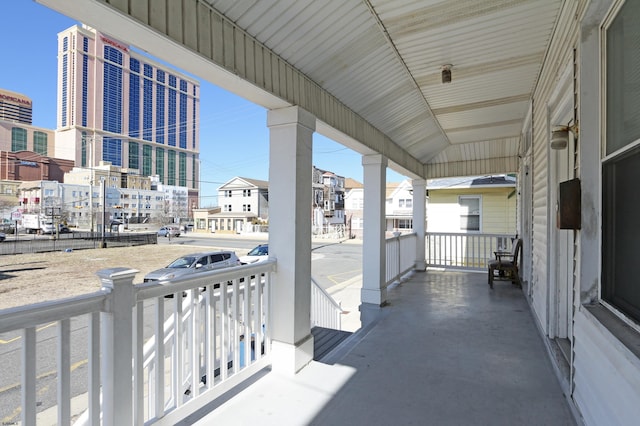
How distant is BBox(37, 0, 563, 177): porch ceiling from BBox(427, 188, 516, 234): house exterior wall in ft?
18.0

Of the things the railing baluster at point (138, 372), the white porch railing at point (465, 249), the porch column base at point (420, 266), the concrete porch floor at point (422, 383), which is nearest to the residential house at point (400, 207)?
the white porch railing at point (465, 249)

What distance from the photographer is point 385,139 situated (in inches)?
186

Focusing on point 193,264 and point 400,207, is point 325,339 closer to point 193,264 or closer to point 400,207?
point 193,264

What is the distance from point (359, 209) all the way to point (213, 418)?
29.3m

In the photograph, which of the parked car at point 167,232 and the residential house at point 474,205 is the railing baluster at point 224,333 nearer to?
the residential house at point 474,205

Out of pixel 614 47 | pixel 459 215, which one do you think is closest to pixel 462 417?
pixel 614 47

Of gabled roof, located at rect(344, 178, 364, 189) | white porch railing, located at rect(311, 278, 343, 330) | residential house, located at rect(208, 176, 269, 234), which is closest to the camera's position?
white porch railing, located at rect(311, 278, 343, 330)

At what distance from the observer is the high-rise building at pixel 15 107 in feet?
17.2

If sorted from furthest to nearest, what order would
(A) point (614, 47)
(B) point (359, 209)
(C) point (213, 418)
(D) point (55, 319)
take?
(B) point (359, 209)
(C) point (213, 418)
(A) point (614, 47)
(D) point (55, 319)

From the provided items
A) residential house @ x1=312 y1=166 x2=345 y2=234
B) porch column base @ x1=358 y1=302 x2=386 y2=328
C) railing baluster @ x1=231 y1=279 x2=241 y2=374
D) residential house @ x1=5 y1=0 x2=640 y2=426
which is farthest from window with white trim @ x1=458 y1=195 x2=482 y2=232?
residential house @ x1=312 y1=166 x2=345 y2=234

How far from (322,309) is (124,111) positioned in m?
13.1

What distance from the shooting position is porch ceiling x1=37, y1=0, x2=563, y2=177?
2031 mm

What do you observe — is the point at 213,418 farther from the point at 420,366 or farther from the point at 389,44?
the point at 389,44

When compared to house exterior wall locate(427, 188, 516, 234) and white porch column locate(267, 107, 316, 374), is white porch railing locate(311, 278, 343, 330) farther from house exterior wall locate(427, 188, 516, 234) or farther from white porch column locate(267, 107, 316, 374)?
house exterior wall locate(427, 188, 516, 234)
